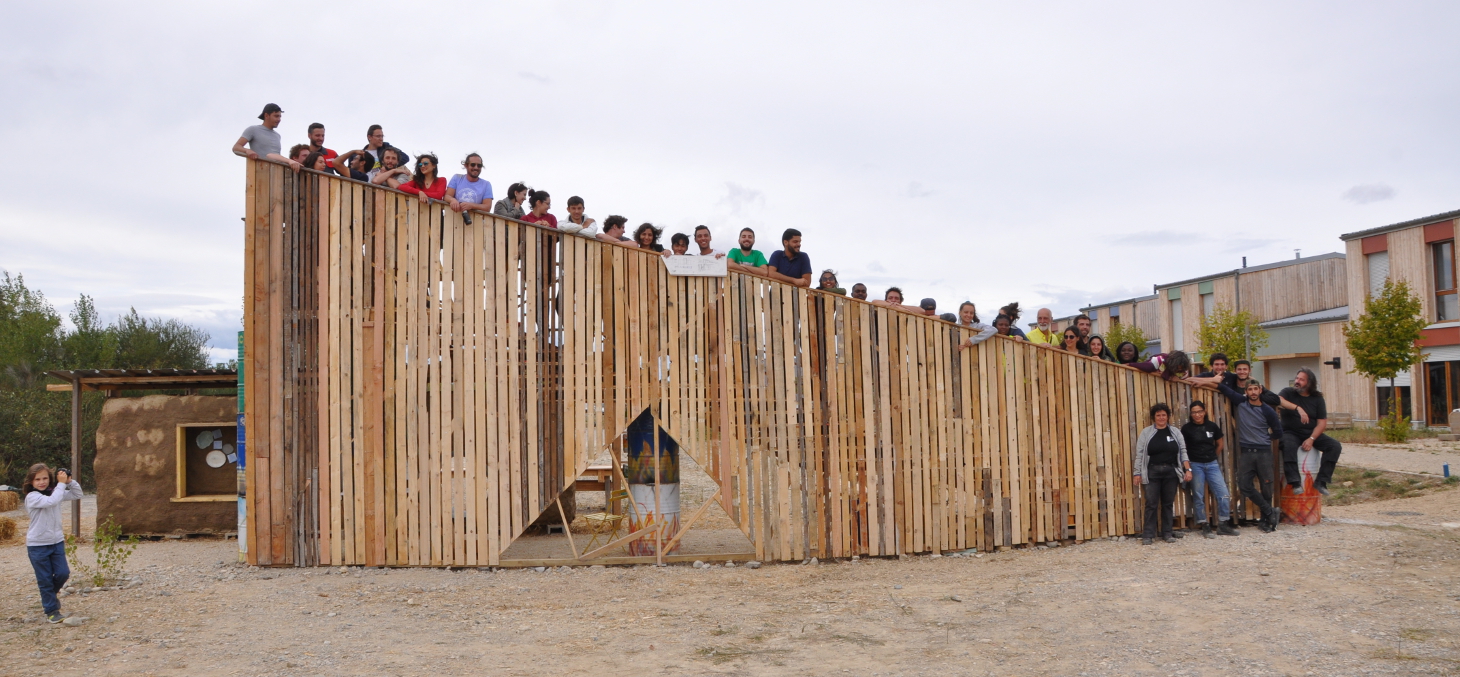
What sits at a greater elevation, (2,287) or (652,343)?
(2,287)

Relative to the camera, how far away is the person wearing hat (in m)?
9.86

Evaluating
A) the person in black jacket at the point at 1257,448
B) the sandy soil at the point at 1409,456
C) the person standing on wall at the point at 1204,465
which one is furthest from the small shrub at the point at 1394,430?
the person standing on wall at the point at 1204,465

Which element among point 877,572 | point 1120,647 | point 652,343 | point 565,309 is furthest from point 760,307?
point 1120,647

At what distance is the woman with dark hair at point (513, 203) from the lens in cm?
1007

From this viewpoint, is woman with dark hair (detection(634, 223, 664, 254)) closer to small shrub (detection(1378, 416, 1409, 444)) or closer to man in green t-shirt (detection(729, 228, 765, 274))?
man in green t-shirt (detection(729, 228, 765, 274))

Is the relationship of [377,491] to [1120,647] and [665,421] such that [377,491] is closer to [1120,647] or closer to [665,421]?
[665,421]

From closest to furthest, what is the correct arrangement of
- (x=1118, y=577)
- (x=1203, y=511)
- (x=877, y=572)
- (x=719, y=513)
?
1. (x=1118, y=577)
2. (x=877, y=572)
3. (x=1203, y=511)
4. (x=719, y=513)

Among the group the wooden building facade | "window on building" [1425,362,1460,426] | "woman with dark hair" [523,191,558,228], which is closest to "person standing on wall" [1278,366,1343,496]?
"woman with dark hair" [523,191,558,228]

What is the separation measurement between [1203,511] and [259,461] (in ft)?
31.4

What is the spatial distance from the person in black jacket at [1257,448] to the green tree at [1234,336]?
19744 millimetres

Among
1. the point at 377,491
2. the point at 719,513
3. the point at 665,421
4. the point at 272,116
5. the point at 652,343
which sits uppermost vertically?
the point at 272,116

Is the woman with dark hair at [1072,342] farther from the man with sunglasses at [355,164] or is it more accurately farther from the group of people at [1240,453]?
the man with sunglasses at [355,164]

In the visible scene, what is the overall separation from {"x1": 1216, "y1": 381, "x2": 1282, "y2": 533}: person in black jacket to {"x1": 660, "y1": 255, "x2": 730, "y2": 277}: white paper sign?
5580 mm

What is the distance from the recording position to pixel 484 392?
9.84m
